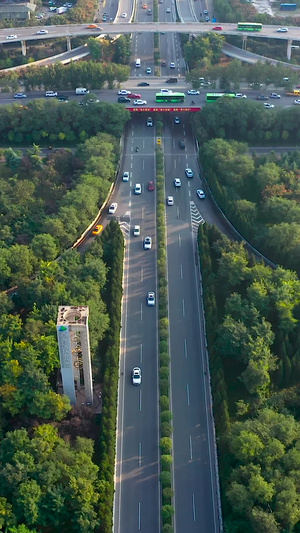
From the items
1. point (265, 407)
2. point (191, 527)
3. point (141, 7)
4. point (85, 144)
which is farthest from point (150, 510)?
point (141, 7)

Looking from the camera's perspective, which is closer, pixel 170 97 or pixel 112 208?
pixel 112 208

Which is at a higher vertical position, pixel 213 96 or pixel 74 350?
pixel 213 96

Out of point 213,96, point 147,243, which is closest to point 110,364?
point 147,243

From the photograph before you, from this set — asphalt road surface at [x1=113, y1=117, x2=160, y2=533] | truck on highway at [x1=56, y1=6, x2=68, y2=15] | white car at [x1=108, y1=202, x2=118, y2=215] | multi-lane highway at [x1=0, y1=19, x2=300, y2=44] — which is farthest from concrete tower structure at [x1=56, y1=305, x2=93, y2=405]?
truck on highway at [x1=56, y1=6, x2=68, y2=15]

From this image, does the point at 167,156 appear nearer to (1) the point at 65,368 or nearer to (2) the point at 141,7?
(1) the point at 65,368

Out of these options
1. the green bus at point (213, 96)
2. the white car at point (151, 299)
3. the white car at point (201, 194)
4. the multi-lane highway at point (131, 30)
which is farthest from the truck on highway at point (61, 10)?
the white car at point (151, 299)

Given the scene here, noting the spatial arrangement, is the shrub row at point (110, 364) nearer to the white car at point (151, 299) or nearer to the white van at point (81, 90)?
the white car at point (151, 299)

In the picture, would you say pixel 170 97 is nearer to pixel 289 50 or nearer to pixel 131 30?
pixel 131 30
